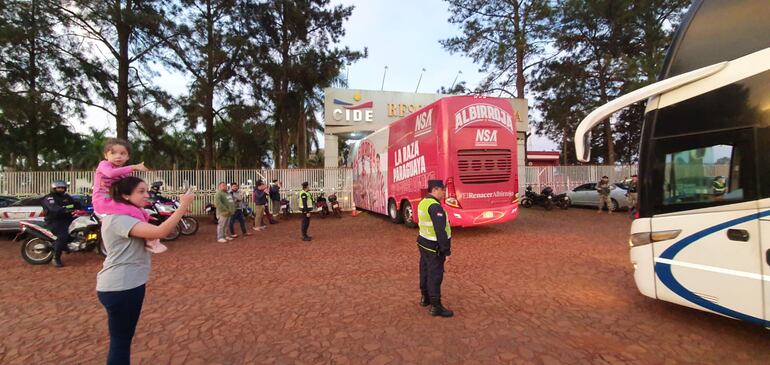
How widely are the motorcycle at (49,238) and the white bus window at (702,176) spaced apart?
900cm

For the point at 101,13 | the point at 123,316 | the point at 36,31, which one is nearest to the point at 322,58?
the point at 101,13

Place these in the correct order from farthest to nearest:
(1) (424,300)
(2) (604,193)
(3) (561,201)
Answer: (3) (561,201) < (2) (604,193) < (1) (424,300)

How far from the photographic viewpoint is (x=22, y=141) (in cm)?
1622

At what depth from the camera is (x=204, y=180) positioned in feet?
50.2

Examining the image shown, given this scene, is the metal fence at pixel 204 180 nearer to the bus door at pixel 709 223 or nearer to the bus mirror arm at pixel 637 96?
the bus mirror arm at pixel 637 96

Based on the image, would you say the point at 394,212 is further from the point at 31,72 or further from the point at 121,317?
the point at 31,72

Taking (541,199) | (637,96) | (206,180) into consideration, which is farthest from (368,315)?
(541,199)

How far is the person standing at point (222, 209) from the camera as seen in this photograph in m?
9.20

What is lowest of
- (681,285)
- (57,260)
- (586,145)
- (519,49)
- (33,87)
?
(57,260)

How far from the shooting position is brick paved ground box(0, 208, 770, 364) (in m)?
3.30

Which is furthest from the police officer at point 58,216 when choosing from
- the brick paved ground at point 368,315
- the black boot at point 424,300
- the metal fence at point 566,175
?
the metal fence at point 566,175

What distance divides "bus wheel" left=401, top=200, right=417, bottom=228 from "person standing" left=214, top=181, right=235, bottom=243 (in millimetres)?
4759

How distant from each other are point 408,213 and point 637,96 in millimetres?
7474

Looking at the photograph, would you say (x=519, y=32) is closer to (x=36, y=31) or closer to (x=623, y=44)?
(x=623, y=44)
